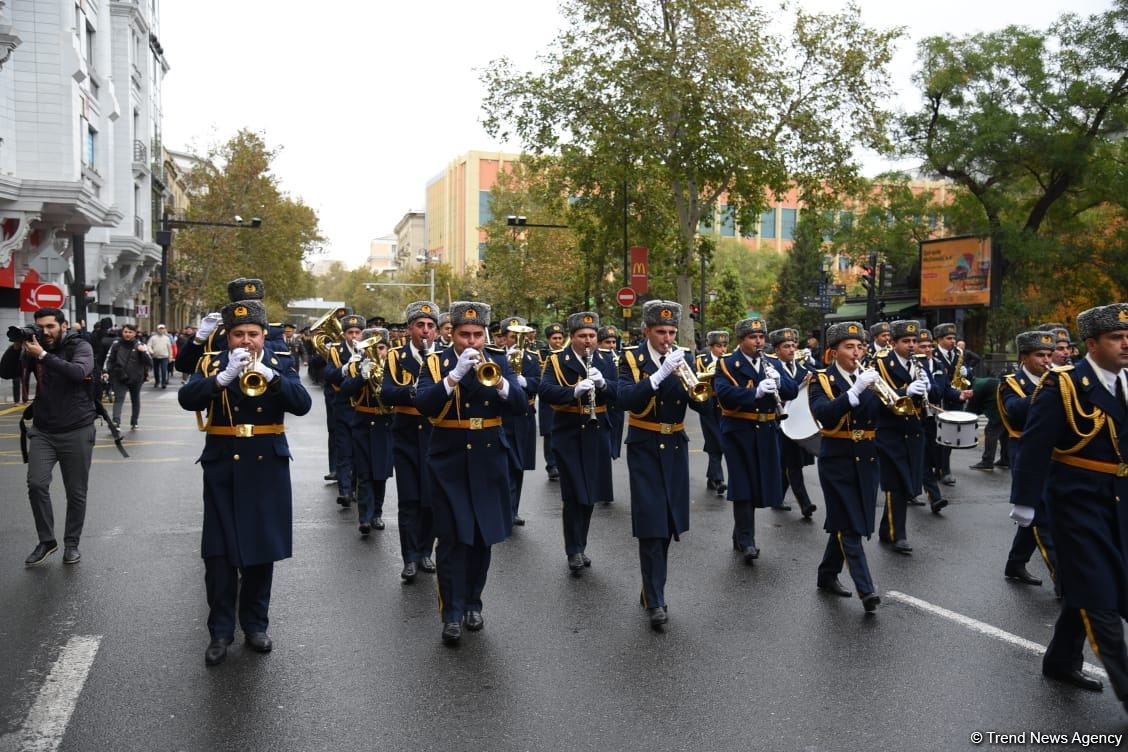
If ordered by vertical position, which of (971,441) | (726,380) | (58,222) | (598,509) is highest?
(58,222)

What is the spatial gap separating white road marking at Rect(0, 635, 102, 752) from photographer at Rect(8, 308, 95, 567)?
232 cm

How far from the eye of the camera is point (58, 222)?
28234 millimetres

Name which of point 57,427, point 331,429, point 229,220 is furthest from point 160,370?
point 57,427

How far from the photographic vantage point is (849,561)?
6.97 m

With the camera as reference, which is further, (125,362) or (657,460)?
(125,362)

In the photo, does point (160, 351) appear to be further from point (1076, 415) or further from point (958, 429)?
point (1076, 415)

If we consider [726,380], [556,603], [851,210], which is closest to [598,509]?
[726,380]

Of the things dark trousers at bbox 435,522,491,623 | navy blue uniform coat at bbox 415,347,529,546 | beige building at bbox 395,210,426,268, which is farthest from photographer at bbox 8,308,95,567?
beige building at bbox 395,210,426,268

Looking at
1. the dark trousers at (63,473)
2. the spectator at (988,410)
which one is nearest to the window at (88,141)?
the dark trousers at (63,473)

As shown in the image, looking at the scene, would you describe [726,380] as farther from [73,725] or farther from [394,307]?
[394,307]

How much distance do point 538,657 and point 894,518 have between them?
4537mm

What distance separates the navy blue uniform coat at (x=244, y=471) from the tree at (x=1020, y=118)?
2722 centimetres

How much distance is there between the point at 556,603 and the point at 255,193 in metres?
48.3

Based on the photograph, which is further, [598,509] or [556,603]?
[598,509]
